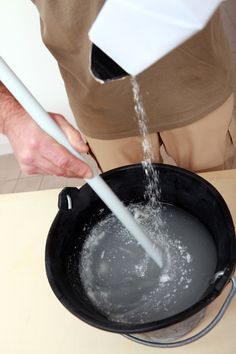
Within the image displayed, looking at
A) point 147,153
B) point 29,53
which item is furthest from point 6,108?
point 29,53

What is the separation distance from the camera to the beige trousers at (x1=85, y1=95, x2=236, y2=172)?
77cm

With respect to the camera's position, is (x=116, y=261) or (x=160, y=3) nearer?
(x=160, y=3)

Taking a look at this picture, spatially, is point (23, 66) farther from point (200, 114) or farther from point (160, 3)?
point (160, 3)

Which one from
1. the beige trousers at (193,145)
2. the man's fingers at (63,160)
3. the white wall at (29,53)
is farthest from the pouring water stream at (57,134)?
the white wall at (29,53)

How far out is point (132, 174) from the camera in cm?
61

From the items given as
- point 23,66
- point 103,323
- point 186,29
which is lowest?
point 23,66

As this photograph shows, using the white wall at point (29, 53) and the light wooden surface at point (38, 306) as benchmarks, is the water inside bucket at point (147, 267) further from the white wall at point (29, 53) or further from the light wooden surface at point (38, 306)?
the white wall at point (29, 53)

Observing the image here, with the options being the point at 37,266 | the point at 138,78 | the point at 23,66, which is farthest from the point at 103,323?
the point at 23,66

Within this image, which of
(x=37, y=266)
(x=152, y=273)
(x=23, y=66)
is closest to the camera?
(x=152, y=273)

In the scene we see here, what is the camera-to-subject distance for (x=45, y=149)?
501mm

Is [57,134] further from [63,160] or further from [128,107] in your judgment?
[128,107]

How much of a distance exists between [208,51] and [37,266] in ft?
1.58

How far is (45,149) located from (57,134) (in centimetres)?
6

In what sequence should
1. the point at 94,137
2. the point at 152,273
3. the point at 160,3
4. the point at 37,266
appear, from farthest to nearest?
the point at 94,137 < the point at 37,266 < the point at 152,273 < the point at 160,3
